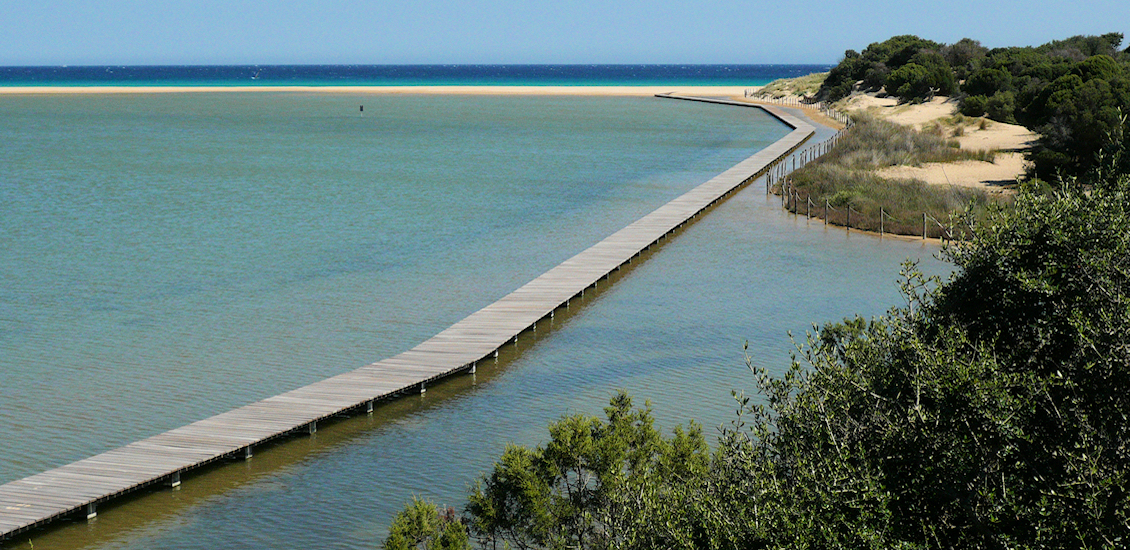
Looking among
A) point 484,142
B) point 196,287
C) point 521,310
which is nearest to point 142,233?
point 196,287

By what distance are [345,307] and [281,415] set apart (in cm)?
700

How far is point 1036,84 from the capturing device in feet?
181

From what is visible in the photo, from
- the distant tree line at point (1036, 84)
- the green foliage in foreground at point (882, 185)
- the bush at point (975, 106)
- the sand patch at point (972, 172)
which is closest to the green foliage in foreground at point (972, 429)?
Result: the distant tree line at point (1036, 84)

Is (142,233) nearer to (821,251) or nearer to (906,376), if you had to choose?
(821,251)

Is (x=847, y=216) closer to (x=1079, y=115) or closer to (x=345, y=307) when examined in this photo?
(x=1079, y=115)

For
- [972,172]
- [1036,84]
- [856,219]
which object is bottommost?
[856,219]

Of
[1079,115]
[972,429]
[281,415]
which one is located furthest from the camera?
[1079,115]

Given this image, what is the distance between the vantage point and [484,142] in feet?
196

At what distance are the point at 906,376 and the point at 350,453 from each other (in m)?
8.24

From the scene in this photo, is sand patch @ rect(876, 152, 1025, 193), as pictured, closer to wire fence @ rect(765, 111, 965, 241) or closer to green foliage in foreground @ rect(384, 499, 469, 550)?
wire fence @ rect(765, 111, 965, 241)

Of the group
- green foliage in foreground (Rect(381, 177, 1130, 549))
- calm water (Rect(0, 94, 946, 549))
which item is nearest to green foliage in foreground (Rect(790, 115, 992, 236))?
calm water (Rect(0, 94, 946, 549))

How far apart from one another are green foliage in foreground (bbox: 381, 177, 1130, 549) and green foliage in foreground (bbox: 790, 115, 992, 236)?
15.7m

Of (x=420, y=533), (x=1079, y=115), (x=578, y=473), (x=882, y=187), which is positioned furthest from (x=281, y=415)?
(x=1079, y=115)

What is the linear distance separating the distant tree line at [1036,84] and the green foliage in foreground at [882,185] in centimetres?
338
